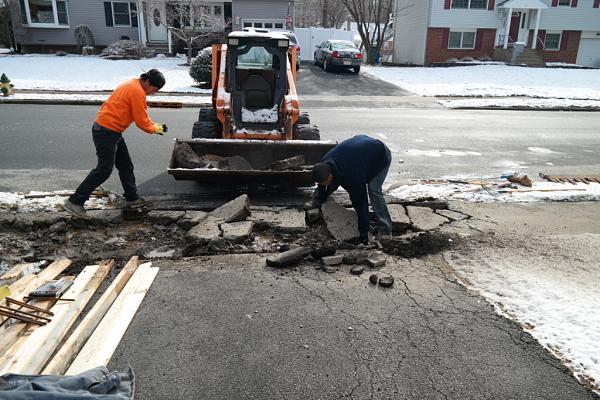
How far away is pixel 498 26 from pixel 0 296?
34.2m

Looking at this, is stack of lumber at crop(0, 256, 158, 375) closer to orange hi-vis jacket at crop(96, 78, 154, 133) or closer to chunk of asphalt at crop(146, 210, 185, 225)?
chunk of asphalt at crop(146, 210, 185, 225)

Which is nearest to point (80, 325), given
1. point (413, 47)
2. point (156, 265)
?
point (156, 265)

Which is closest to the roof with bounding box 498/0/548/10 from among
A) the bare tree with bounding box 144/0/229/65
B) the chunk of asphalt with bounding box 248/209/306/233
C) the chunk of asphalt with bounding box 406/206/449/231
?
the bare tree with bounding box 144/0/229/65

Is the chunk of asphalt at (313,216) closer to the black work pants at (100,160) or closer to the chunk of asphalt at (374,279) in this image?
the chunk of asphalt at (374,279)

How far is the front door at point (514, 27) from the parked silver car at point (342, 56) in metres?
13.4

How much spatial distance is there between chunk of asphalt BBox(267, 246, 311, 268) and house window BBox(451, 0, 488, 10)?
100 ft

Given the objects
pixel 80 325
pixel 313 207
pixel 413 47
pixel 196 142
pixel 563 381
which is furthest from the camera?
pixel 413 47

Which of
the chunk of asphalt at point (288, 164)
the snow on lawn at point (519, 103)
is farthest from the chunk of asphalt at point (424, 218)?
the snow on lawn at point (519, 103)

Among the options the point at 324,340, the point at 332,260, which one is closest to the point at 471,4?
the point at 332,260

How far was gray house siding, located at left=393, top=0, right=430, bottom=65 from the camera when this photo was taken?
3219 cm

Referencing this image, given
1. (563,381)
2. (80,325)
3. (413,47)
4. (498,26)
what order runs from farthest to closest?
(413,47)
(498,26)
(80,325)
(563,381)

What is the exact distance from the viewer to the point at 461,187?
7.77 meters

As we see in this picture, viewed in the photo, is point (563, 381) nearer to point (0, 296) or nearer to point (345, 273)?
point (345, 273)

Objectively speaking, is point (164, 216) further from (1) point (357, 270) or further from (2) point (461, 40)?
(2) point (461, 40)
